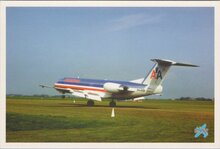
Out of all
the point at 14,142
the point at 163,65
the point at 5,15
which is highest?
the point at 5,15

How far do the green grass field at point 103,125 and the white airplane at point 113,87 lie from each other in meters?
2.29

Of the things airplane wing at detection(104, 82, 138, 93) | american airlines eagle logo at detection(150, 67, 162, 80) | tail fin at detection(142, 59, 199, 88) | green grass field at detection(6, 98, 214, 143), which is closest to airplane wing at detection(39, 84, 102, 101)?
airplane wing at detection(104, 82, 138, 93)

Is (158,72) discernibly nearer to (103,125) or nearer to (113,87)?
(113,87)

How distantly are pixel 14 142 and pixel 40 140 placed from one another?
0.86 metres

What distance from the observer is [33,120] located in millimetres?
14617

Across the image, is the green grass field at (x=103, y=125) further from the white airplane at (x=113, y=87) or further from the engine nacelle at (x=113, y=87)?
the engine nacelle at (x=113, y=87)

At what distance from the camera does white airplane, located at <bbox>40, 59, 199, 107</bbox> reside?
62.0 feet

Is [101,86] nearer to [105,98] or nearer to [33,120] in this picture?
[105,98]

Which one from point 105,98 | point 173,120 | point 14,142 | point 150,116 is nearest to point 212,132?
point 173,120

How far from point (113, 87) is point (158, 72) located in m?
2.65

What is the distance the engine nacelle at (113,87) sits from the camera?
781 inches

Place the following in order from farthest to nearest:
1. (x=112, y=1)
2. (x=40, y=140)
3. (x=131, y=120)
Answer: (x=131, y=120) < (x=112, y=1) < (x=40, y=140)

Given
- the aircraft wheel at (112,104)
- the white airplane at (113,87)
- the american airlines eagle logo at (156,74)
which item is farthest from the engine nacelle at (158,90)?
the aircraft wheel at (112,104)

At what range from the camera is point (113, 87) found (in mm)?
20375
